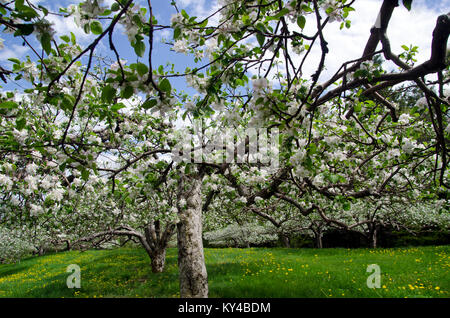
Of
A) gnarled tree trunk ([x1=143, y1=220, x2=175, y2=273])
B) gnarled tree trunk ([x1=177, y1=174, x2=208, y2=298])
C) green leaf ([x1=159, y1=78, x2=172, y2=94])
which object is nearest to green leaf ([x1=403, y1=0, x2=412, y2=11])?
green leaf ([x1=159, y1=78, x2=172, y2=94])

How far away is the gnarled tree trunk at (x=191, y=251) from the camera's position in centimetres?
488

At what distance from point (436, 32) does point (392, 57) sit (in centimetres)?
34

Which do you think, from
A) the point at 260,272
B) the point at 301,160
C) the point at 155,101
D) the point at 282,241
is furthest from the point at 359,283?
the point at 282,241

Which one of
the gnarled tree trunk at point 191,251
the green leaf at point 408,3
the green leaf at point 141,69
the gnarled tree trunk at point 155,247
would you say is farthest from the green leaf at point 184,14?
the gnarled tree trunk at point 155,247

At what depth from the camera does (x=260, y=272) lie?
878 centimetres

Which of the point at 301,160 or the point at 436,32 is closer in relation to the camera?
the point at 436,32

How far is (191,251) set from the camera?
505 cm

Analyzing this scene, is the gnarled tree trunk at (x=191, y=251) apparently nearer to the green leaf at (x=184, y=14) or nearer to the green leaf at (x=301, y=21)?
the green leaf at (x=184, y=14)

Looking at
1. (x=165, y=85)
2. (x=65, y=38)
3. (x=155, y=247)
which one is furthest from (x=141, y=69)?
(x=155, y=247)

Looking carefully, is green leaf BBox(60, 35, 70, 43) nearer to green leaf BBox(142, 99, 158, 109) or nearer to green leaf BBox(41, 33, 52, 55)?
green leaf BBox(41, 33, 52, 55)

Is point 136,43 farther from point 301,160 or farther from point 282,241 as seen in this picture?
point 282,241

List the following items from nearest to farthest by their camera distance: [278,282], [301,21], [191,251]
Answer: [301,21], [191,251], [278,282]

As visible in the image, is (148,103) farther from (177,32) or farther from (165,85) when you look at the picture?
(177,32)

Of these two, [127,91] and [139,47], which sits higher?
[139,47]
